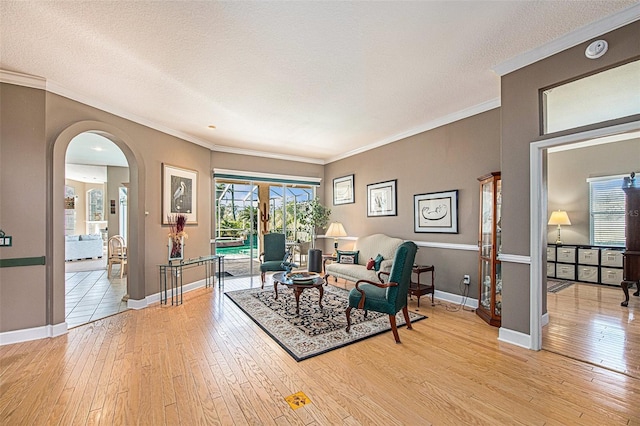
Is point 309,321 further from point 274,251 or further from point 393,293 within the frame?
point 274,251

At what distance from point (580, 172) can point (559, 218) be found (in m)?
1.09

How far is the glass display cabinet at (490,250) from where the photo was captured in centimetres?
341

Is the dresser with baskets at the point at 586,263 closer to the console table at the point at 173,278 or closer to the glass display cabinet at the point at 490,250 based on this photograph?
the glass display cabinet at the point at 490,250

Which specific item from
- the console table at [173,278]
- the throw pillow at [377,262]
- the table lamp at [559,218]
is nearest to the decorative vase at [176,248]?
the console table at [173,278]

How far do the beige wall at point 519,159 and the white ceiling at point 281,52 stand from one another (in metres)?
0.21

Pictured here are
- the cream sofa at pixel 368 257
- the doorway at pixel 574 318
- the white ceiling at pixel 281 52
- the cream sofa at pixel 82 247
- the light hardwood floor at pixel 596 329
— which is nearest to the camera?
the white ceiling at pixel 281 52

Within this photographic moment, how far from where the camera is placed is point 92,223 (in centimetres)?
1038

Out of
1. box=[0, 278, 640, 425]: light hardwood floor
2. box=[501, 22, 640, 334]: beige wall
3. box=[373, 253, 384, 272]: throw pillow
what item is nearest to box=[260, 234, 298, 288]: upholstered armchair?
box=[373, 253, 384, 272]: throw pillow

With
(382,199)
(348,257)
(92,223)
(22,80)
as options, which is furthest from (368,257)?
(92,223)

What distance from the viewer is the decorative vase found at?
467 cm

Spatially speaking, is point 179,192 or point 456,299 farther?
point 179,192

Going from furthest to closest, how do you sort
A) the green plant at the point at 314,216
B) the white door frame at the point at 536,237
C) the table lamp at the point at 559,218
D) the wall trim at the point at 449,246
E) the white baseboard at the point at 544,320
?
the green plant at the point at 314,216 → the table lamp at the point at 559,218 → the wall trim at the point at 449,246 → the white baseboard at the point at 544,320 → the white door frame at the point at 536,237

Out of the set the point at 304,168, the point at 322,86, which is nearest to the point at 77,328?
the point at 322,86

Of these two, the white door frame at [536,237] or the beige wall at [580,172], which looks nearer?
the white door frame at [536,237]
